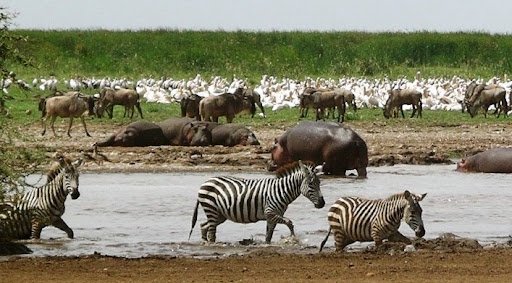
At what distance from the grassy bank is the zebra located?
45.7 meters

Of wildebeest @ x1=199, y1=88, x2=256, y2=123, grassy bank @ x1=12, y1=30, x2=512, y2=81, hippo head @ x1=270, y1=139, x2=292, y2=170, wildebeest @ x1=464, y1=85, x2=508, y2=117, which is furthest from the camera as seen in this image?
grassy bank @ x1=12, y1=30, x2=512, y2=81

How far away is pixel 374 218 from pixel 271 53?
5221 centimetres

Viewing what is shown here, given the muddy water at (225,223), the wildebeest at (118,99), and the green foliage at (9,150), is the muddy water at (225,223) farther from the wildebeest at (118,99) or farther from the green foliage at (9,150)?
the wildebeest at (118,99)

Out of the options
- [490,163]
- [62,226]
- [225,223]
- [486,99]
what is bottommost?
[225,223]

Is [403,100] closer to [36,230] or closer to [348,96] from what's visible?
[348,96]

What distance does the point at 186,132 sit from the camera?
3044cm

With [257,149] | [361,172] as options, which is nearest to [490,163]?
[361,172]

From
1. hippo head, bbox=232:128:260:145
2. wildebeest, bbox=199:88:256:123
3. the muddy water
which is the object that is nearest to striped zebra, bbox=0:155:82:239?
the muddy water

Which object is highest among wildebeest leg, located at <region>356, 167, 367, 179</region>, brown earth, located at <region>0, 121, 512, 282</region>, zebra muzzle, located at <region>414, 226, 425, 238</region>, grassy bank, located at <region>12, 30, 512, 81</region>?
grassy bank, located at <region>12, 30, 512, 81</region>

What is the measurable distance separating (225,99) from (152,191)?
14406 mm

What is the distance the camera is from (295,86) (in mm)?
49625

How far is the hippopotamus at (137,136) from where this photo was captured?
2962 centimetres

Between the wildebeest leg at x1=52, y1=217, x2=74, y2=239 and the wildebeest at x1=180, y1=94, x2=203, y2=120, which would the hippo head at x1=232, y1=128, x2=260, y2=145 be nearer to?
the wildebeest at x1=180, y1=94, x2=203, y2=120

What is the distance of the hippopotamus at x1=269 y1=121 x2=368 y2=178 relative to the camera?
24391mm
